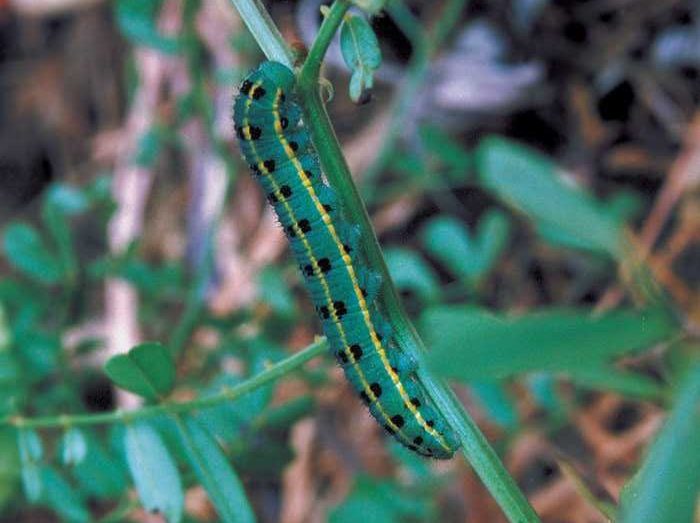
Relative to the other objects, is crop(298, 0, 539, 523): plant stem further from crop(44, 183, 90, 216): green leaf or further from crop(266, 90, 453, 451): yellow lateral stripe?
crop(44, 183, 90, 216): green leaf

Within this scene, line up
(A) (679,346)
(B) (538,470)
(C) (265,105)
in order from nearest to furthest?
(A) (679,346)
(C) (265,105)
(B) (538,470)

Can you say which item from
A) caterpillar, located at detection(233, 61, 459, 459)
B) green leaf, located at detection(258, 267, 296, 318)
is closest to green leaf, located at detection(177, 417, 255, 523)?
caterpillar, located at detection(233, 61, 459, 459)

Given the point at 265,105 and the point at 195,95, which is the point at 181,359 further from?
the point at 265,105

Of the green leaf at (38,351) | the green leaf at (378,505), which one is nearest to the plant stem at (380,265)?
the green leaf at (378,505)

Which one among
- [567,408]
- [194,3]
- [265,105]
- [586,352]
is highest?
[194,3]

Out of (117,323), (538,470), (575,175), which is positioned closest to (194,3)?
(117,323)

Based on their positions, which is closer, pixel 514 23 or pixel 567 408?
pixel 567 408

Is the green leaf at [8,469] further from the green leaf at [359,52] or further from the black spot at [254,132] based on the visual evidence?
the green leaf at [359,52]

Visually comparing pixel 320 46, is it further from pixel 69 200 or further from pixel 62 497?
pixel 69 200
